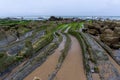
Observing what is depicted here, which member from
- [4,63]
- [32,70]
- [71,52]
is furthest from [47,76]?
[71,52]

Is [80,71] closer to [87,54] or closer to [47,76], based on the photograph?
[47,76]

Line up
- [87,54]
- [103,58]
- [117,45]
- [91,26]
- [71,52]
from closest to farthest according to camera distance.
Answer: [103,58] → [87,54] → [71,52] → [117,45] → [91,26]

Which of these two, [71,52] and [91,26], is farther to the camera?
[91,26]

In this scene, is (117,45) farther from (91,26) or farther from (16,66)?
(91,26)

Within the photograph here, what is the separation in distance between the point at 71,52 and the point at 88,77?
9927mm

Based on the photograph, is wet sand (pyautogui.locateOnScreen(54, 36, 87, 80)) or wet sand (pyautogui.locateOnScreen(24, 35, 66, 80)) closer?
wet sand (pyautogui.locateOnScreen(54, 36, 87, 80))

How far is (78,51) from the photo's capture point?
2653 centimetres

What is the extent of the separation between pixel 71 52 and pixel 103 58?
478 cm

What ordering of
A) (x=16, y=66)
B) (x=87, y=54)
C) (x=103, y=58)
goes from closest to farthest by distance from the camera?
(x=16, y=66) → (x=103, y=58) → (x=87, y=54)

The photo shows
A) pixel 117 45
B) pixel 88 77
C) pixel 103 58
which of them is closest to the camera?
pixel 88 77

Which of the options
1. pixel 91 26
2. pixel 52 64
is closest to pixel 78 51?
pixel 52 64

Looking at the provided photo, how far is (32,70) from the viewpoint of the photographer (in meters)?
19.0

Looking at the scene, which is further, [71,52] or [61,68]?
[71,52]

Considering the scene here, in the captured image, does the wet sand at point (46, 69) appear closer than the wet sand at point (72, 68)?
No
